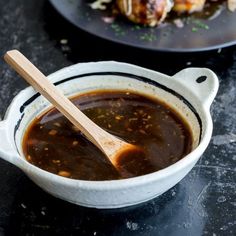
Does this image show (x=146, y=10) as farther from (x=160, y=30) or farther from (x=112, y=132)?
(x=112, y=132)

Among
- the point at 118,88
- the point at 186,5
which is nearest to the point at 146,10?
the point at 186,5

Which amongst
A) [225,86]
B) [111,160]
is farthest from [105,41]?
[111,160]

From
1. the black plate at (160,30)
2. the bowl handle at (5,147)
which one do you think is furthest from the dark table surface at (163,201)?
the bowl handle at (5,147)

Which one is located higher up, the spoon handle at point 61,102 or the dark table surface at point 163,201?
the spoon handle at point 61,102

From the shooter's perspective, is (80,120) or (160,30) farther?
(160,30)

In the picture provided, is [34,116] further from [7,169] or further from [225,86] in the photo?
[225,86]

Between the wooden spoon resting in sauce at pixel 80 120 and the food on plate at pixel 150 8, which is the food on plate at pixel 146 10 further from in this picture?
the wooden spoon resting in sauce at pixel 80 120

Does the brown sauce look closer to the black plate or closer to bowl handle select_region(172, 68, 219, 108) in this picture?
bowl handle select_region(172, 68, 219, 108)
